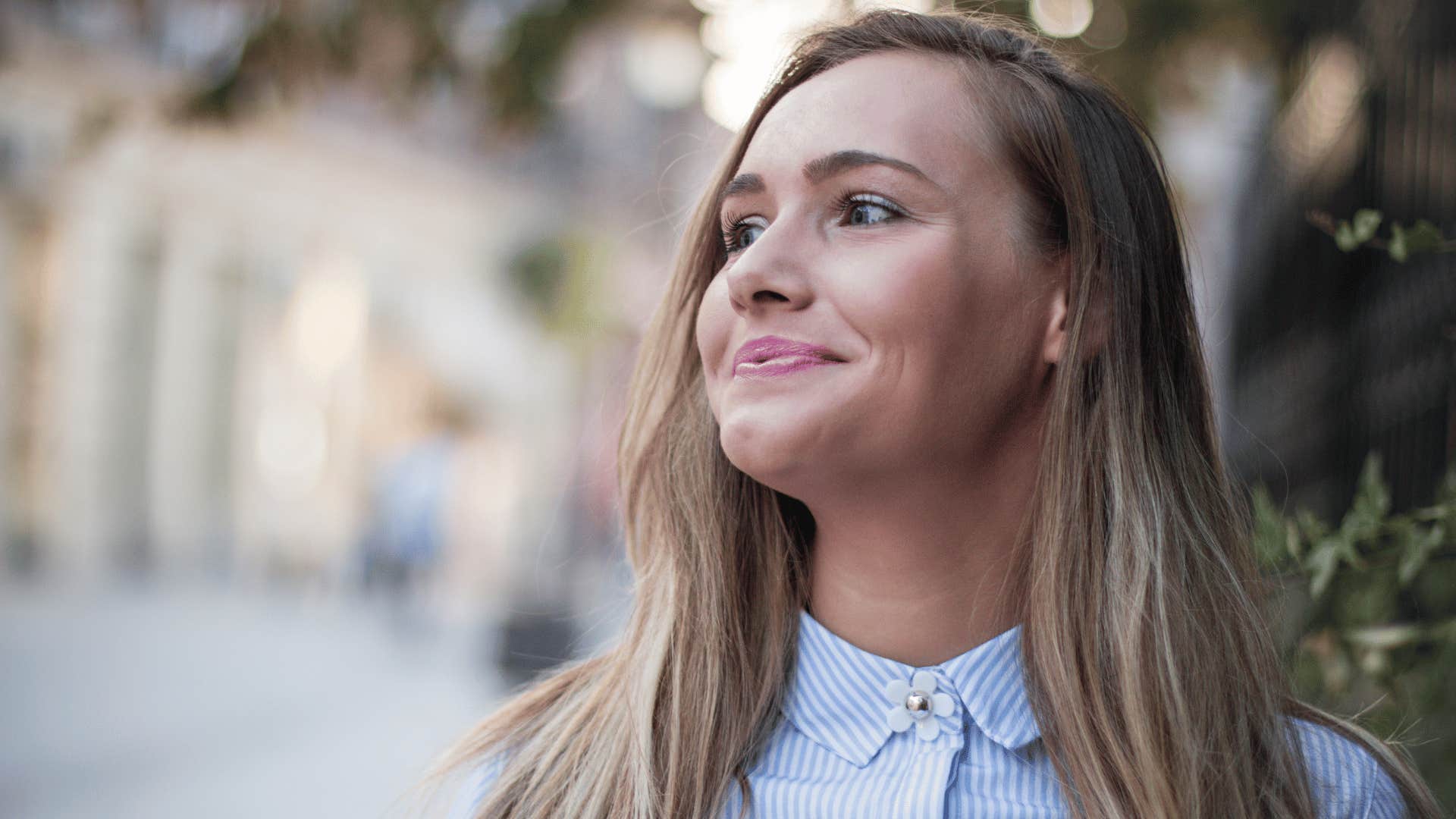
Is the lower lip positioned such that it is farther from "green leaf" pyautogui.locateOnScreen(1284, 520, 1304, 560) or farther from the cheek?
"green leaf" pyautogui.locateOnScreen(1284, 520, 1304, 560)

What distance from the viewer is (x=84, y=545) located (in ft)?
52.4

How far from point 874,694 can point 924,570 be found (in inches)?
7.4

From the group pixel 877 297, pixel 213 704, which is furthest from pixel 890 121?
pixel 213 704

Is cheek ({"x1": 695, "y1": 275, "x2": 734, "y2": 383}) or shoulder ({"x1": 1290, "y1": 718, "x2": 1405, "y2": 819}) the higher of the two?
cheek ({"x1": 695, "y1": 275, "x2": 734, "y2": 383})

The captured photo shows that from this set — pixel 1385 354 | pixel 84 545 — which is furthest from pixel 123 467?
pixel 1385 354

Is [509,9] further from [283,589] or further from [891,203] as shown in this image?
[283,589]

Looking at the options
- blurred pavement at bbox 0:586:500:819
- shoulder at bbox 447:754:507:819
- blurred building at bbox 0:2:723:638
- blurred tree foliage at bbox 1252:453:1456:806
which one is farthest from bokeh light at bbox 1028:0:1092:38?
blurred building at bbox 0:2:723:638

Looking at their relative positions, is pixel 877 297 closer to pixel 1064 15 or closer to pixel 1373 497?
pixel 1373 497

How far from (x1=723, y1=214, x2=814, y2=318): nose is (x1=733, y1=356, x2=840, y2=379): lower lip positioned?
0.07m

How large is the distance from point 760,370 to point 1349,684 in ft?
4.34

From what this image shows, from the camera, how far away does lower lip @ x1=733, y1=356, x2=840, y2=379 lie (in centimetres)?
193

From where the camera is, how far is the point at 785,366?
1939 millimetres

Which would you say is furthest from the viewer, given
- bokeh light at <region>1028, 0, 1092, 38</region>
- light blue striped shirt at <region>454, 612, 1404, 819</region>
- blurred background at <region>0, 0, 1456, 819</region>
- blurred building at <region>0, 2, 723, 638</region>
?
blurred building at <region>0, 2, 723, 638</region>

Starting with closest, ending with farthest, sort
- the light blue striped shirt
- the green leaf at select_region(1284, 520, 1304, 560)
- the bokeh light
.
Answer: the light blue striped shirt, the green leaf at select_region(1284, 520, 1304, 560), the bokeh light
